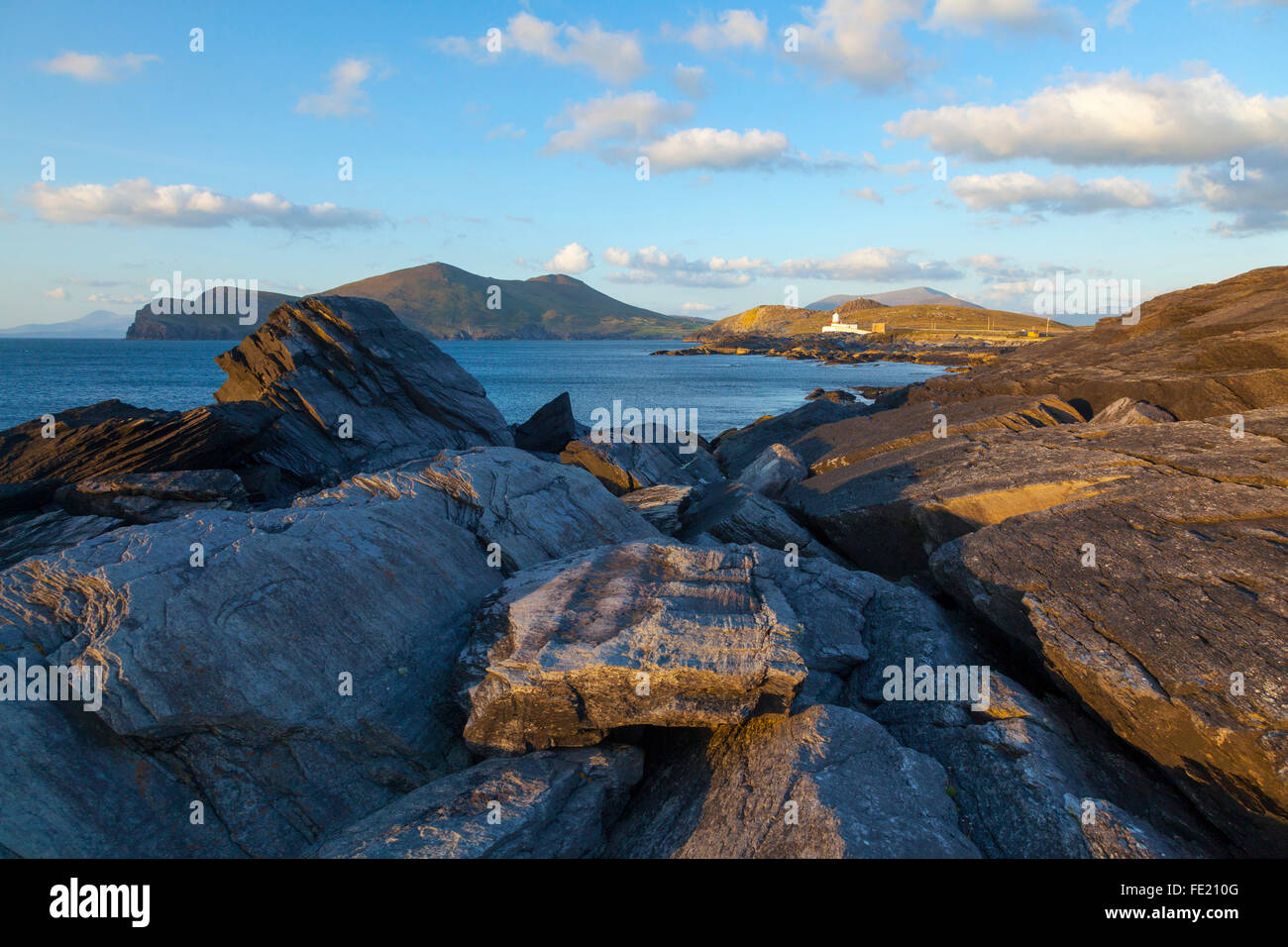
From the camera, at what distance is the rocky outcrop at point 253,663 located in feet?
24.2

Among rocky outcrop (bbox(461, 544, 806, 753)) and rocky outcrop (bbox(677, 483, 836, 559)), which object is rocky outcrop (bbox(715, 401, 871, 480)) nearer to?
rocky outcrop (bbox(677, 483, 836, 559))

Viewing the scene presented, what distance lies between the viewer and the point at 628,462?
21.5 m

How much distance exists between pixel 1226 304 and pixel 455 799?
1288 inches

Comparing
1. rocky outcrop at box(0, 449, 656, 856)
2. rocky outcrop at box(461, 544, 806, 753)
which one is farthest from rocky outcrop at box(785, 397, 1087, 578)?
rocky outcrop at box(0, 449, 656, 856)

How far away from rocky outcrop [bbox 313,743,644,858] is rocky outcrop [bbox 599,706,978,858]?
A: 1.48 ft

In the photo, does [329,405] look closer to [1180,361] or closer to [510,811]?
[510,811]

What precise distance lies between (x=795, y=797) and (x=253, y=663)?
5.97 meters

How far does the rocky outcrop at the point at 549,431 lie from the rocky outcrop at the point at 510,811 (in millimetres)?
23367

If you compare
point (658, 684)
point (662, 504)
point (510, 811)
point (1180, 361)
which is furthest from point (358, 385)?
point (1180, 361)

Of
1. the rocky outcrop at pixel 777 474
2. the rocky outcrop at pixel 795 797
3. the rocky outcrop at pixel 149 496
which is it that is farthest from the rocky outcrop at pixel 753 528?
the rocky outcrop at pixel 149 496

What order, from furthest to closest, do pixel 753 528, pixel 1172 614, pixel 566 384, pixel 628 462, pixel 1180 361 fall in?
pixel 566 384 → pixel 1180 361 → pixel 628 462 → pixel 753 528 → pixel 1172 614

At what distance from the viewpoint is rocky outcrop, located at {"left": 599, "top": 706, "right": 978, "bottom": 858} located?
640 centimetres

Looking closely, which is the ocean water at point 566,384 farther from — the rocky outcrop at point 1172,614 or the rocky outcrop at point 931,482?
the rocky outcrop at point 1172,614
